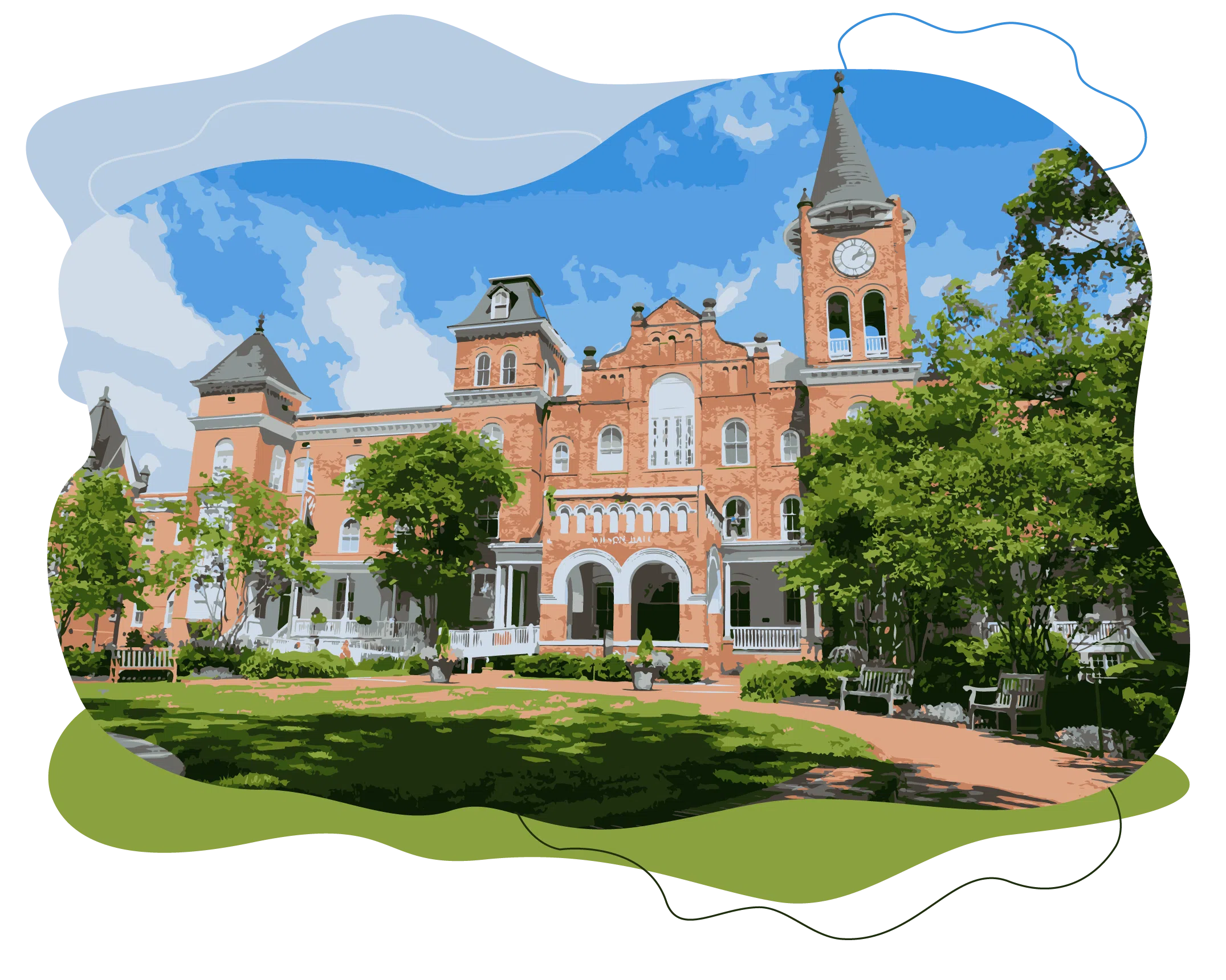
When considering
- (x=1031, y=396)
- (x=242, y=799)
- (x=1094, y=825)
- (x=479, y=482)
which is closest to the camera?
(x=1094, y=825)

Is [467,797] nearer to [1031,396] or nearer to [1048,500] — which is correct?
[1048,500]

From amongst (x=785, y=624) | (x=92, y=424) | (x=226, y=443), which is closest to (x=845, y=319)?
(x=785, y=624)

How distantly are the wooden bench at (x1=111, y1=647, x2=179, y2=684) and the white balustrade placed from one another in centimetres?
446

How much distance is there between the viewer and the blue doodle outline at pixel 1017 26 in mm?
4066

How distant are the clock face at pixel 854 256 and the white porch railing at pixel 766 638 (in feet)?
7.51

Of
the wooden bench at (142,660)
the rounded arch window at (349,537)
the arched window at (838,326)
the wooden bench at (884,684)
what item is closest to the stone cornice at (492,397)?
the rounded arch window at (349,537)

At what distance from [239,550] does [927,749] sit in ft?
13.9

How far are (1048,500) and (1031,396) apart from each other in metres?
0.66

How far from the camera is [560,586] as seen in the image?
5.05m

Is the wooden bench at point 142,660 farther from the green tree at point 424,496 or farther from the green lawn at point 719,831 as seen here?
the green tree at point 424,496

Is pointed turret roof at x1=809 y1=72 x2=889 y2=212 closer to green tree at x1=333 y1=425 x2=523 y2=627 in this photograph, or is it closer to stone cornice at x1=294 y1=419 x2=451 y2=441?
green tree at x1=333 y1=425 x2=523 y2=627

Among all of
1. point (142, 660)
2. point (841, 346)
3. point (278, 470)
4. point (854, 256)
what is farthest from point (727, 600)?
point (142, 660)

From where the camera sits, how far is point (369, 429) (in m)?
4.77

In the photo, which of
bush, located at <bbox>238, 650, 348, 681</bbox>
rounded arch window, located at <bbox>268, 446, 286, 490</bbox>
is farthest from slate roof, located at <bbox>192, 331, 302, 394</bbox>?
bush, located at <bbox>238, 650, 348, 681</bbox>
